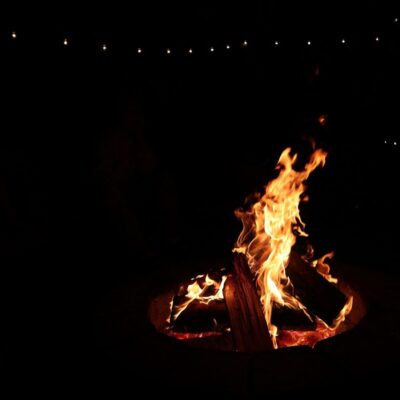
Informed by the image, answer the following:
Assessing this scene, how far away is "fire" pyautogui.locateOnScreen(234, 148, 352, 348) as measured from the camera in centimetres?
316

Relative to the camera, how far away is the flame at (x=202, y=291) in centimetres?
330

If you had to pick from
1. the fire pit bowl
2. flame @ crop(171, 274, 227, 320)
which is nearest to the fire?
flame @ crop(171, 274, 227, 320)

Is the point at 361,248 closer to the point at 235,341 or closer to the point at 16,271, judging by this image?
the point at 235,341

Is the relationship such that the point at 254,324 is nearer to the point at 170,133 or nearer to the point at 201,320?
the point at 201,320

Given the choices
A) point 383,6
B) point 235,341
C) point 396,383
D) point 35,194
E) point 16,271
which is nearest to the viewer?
point 396,383

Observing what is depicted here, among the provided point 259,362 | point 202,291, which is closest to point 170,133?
point 202,291

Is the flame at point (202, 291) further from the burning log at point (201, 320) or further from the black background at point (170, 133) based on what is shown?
the black background at point (170, 133)

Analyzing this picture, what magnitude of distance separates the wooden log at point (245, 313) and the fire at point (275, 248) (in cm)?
16

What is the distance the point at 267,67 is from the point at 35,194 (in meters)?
3.94

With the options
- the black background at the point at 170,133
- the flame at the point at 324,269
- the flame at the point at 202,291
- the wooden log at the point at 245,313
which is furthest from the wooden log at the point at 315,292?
the black background at the point at 170,133

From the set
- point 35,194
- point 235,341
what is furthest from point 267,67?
point 235,341

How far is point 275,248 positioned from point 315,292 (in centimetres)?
68

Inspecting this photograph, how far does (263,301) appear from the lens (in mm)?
3281

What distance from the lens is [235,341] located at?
2.77 metres
